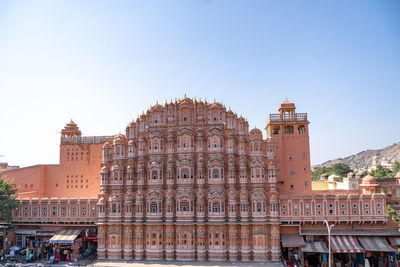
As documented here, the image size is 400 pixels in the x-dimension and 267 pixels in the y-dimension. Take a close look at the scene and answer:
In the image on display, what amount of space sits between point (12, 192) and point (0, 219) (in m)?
Result: 3.52

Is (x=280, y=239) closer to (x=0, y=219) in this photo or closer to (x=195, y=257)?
(x=195, y=257)

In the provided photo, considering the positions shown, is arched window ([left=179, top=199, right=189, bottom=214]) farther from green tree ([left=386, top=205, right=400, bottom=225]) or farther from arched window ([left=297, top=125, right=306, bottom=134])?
green tree ([left=386, top=205, right=400, bottom=225])

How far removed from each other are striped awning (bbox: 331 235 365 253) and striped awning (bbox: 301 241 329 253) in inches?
37.8

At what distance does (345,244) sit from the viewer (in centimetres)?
3412

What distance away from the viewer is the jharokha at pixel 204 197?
35.4 meters

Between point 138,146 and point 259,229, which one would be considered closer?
point 259,229

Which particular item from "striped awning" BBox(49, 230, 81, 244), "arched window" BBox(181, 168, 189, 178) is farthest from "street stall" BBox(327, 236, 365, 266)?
"striped awning" BBox(49, 230, 81, 244)

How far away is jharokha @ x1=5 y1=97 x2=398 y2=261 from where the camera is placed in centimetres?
3538

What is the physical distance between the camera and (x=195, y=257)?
35438 millimetres

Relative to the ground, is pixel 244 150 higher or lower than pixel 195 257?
higher

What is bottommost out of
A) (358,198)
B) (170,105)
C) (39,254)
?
(39,254)

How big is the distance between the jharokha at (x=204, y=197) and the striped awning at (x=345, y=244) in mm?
1142

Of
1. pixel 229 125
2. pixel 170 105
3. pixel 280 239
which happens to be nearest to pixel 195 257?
pixel 280 239

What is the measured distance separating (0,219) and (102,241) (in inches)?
537
